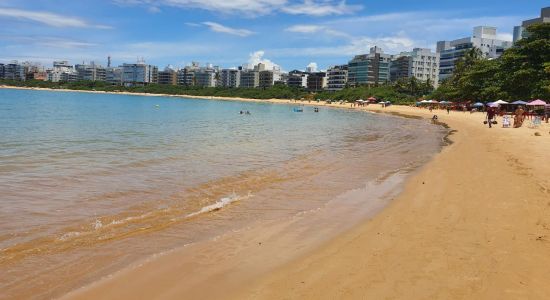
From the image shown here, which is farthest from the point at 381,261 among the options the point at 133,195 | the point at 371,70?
the point at 371,70

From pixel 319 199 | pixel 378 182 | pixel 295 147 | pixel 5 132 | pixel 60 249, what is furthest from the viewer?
pixel 5 132

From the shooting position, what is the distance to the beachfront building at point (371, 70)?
188125mm

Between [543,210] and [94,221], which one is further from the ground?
[543,210]

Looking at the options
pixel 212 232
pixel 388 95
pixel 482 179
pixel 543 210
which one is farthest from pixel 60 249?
pixel 388 95

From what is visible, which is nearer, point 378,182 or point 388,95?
point 378,182

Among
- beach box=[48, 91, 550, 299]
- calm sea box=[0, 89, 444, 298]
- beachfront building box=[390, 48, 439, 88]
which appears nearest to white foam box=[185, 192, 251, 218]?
calm sea box=[0, 89, 444, 298]

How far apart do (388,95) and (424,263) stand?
12396cm

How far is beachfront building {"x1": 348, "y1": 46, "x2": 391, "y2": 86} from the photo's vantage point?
617 ft

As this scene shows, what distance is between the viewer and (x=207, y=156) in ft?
63.0

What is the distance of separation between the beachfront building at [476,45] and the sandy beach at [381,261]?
509 feet

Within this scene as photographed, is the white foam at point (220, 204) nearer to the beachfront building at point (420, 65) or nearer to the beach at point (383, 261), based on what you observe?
the beach at point (383, 261)

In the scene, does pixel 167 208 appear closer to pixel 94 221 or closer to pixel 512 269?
→ pixel 94 221

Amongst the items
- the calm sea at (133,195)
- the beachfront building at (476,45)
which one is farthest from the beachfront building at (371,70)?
the calm sea at (133,195)

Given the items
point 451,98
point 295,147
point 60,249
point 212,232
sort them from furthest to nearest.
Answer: point 451,98 → point 295,147 → point 212,232 → point 60,249
